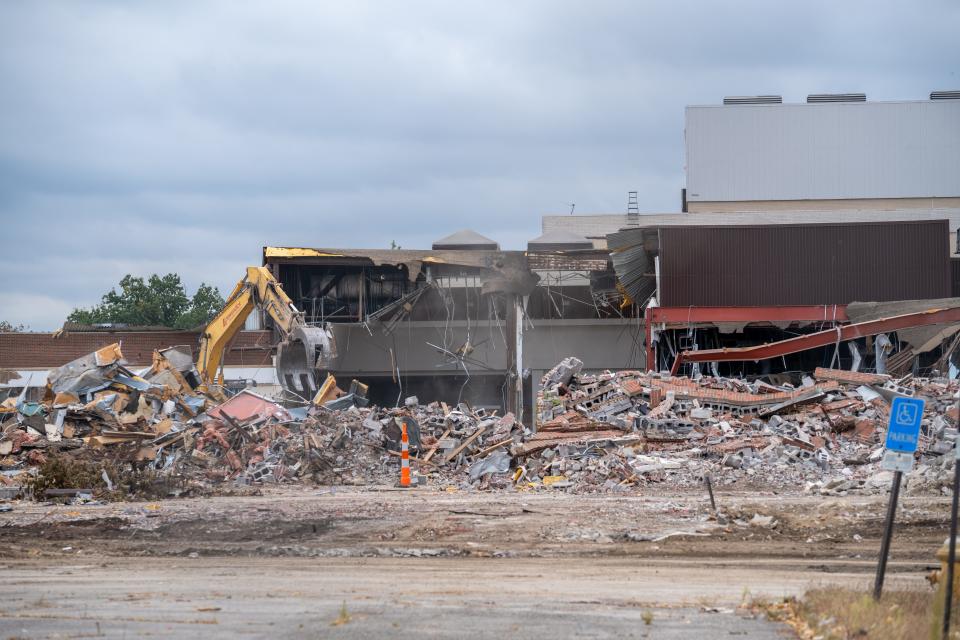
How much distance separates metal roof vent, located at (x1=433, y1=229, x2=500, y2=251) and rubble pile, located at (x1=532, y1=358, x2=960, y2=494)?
18.9m

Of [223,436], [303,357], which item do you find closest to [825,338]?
[303,357]

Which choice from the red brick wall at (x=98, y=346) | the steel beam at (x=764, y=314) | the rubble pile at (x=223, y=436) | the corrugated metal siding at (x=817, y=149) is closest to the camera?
the rubble pile at (x=223, y=436)

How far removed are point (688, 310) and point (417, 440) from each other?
11.3m

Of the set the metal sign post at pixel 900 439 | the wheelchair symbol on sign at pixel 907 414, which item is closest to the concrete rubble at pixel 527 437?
the metal sign post at pixel 900 439

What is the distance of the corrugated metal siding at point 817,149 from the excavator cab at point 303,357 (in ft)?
102

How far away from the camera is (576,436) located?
22172 mm

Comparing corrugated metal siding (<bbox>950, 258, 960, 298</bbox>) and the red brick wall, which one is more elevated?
corrugated metal siding (<bbox>950, 258, 960, 298</bbox>)

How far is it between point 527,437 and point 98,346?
2717 cm

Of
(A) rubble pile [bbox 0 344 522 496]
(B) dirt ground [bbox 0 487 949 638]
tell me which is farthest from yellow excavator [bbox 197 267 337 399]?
(B) dirt ground [bbox 0 487 949 638]

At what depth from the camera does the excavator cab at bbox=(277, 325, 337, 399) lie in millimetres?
26250

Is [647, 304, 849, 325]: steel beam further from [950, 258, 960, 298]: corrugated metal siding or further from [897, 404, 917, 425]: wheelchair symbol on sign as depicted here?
[897, 404, 917, 425]: wheelchair symbol on sign

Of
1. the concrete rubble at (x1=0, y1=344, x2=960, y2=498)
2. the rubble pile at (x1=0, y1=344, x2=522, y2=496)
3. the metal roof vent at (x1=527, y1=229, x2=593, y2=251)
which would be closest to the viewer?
the concrete rubble at (x1=0, y1=344, x2=960, y2=498)

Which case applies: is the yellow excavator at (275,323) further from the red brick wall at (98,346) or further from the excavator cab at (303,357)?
the red brick wall at (98,346)

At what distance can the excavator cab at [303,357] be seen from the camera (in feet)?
86.1
